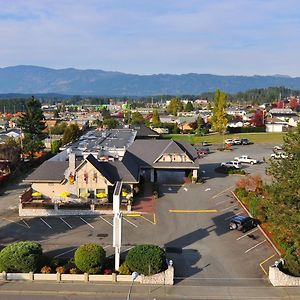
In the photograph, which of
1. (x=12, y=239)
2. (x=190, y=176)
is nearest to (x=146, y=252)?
(x=12, y=239)

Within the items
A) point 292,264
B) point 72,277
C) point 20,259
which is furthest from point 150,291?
point 292,264

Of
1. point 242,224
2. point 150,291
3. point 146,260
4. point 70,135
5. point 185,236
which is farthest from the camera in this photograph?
point 70,135

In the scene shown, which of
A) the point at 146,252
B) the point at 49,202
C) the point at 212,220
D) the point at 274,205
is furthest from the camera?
the point at 49,202

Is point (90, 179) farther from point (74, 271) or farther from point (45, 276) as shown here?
point (45, 276)

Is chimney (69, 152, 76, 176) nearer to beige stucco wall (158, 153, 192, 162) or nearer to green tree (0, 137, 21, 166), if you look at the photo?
beige stucco wall (158, 153, 192, 162)

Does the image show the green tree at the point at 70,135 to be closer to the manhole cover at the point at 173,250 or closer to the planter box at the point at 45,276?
the manhole cover at the point at 173,250

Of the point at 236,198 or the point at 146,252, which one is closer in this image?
the point at 146,252

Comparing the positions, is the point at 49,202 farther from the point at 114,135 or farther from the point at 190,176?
the point at 114,135
